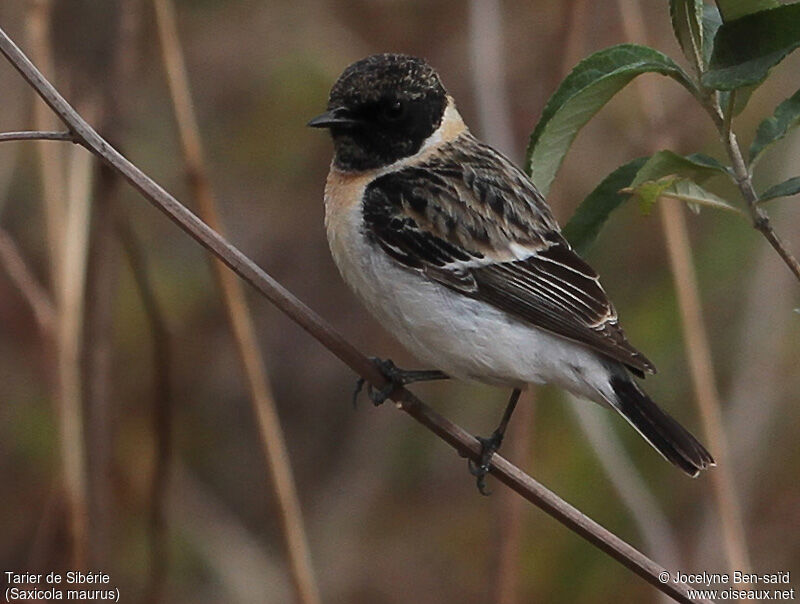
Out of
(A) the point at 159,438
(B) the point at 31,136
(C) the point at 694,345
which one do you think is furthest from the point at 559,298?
(B) the point at 31,136

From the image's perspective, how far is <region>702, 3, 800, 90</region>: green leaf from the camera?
5.99ft

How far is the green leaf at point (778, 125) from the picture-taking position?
1968 millimetres

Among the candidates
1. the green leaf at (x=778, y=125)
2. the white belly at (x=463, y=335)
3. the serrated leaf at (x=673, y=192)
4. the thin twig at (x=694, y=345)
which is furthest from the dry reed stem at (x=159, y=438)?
the green leaf at (x=778, y=125)

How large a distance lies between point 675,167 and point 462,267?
1104mm

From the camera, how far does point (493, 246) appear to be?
3.10 m

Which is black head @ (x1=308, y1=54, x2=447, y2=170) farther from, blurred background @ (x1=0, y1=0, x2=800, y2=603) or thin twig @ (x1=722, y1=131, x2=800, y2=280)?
thin twig @ (x1=722, y1=131, x2=800, y2=280)

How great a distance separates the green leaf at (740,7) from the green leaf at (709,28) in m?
0.10

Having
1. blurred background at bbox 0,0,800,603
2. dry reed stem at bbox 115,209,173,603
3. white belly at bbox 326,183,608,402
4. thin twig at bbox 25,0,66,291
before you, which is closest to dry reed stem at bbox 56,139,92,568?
A: thin twig at bbox 25,0,66,291

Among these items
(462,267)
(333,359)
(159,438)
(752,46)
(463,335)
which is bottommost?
(333,359)

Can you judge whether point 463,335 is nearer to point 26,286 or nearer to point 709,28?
point 709,28

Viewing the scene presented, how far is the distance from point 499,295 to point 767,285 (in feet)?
6.13

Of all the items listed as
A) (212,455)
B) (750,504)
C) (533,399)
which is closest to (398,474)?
(212,455)

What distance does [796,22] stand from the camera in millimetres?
1839

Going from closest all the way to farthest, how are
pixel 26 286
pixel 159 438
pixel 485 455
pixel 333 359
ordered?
pixel 485 455, pixel 26 286, pixel 159 438, pixel 333 359
